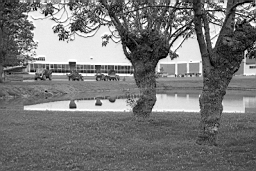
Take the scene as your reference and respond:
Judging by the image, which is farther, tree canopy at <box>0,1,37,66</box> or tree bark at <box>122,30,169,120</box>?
tree canopy at <box>0,1,37,66</box>

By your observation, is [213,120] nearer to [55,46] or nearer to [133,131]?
[133,131]

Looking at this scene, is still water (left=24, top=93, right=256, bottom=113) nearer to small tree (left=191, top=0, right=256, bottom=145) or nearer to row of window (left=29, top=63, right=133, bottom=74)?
small tree (left=191, top=0, right=256, bottom=145)

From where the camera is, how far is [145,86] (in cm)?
1318

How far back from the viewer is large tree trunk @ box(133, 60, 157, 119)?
13.1m

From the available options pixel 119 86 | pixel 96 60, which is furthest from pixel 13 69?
pixel 119 86

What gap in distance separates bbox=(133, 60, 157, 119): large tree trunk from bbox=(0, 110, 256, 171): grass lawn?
0.72 meters

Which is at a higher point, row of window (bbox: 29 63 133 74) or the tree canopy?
the tree canopy

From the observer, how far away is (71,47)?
88625 millimetres

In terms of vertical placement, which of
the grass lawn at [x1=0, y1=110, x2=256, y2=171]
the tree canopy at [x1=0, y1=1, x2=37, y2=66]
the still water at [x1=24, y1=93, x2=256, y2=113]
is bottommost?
the still water at [x1=24, y1=93, x2=256, y2=113]

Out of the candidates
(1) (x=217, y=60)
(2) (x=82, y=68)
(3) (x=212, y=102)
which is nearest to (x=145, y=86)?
(3) (x=212, y=102)

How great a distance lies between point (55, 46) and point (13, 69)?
10969 millimetres

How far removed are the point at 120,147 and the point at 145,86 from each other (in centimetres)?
458

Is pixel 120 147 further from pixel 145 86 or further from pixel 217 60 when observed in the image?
pixel 145 86

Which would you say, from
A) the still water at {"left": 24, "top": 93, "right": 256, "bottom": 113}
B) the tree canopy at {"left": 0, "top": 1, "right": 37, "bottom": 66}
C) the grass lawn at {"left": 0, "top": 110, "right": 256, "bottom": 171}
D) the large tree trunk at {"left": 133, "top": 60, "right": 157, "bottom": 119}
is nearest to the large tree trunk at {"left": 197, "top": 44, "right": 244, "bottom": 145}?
the grass lawn at {"left": 0, "top": 110, "right": 256, "bottom": 171}
